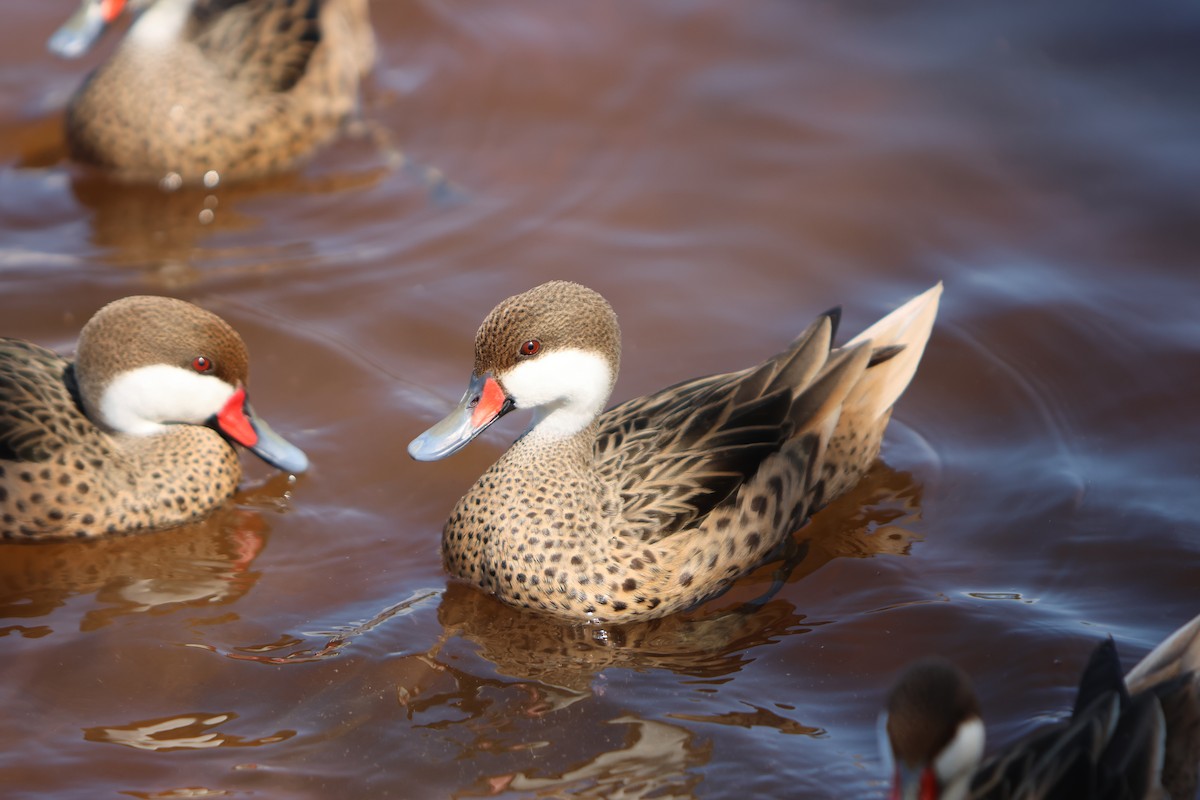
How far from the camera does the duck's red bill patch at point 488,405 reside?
5.12m

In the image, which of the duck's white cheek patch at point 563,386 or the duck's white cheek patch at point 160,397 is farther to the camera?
the duck's white cheek patch at point 160,397

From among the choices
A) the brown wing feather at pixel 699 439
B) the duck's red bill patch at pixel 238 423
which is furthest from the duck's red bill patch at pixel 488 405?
the duck's red bill patch at pixel 238 423

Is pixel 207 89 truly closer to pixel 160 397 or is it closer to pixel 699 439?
pixel 160 397

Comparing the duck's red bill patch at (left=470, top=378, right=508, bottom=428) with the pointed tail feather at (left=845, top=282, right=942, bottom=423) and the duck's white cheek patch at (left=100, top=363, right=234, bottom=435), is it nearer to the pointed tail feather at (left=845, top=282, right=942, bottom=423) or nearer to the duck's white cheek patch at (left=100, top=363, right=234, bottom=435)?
the duck's white cheek patch at (left=100, top=363, right=234, bottom=435)

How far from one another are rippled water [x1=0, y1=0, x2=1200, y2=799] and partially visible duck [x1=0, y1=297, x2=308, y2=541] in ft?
0.50

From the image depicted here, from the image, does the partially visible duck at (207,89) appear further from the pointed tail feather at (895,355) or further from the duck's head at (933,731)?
the duck's head at (933,731)

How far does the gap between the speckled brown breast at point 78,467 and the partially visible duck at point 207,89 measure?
222 cm

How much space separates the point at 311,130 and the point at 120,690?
406 cm

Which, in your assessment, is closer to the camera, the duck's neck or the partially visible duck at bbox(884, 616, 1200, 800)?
the partially visible duck at bbox(884, 616, 1200, 800)

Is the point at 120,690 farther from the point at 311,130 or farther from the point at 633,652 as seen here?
the point at 311,130

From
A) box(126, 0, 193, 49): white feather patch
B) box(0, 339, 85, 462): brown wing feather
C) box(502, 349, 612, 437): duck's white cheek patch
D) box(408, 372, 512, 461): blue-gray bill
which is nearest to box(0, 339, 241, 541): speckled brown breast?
box(0, 339, 85, 462): brown wing feather

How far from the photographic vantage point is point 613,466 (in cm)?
537

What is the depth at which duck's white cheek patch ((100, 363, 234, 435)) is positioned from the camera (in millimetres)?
5582

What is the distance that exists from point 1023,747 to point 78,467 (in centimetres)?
350
